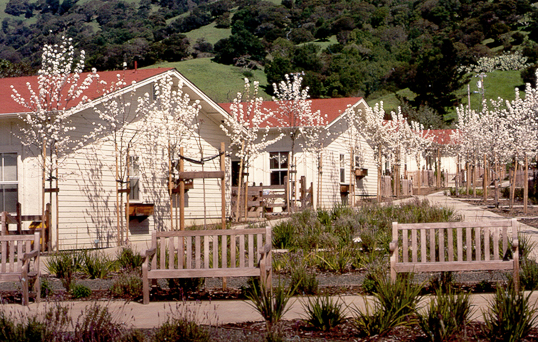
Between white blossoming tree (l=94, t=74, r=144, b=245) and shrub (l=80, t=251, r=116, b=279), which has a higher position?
white blossoming tree (l=94, t=74, r=144, b=245)

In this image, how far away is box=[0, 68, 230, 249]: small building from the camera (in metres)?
16.1

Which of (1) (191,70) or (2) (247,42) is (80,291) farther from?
(2) (247,42)

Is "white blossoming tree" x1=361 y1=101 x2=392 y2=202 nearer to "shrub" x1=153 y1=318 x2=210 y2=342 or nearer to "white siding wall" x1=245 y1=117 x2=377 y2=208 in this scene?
"white siding wall" x1=245 y1=117 x2=377 y2=208

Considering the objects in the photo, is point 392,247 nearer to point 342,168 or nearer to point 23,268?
point 23,268

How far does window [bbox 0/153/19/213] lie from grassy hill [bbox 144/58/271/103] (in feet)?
178

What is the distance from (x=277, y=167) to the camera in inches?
1045

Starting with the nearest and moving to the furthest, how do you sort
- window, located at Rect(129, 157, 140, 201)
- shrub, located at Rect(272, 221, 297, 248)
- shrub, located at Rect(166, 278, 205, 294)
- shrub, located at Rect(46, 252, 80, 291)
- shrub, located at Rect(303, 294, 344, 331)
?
1. shrub, located at Rect(303, 294, 344, 331)
2. shrub, located at Rect(166, 278, 205, 294)
3. shrub, located at Rect(46, 252, 80, 291)
4. shrub, located at Rect(272, 221, 297, 248)
5. window, located at Rect(129, 157, 140, 201)

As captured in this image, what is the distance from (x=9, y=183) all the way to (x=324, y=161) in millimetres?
14169

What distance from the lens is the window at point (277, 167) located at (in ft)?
86.2

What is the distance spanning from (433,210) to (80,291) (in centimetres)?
1020

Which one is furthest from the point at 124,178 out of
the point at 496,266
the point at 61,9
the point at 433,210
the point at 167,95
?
the point at 61,9

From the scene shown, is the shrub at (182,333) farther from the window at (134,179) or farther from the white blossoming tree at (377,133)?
the white blossoming tree at (377,133)

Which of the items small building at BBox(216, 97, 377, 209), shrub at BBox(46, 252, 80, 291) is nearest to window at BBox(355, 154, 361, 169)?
small building at BBox(216, 97, 377, 209)

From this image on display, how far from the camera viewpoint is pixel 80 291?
897 cm
